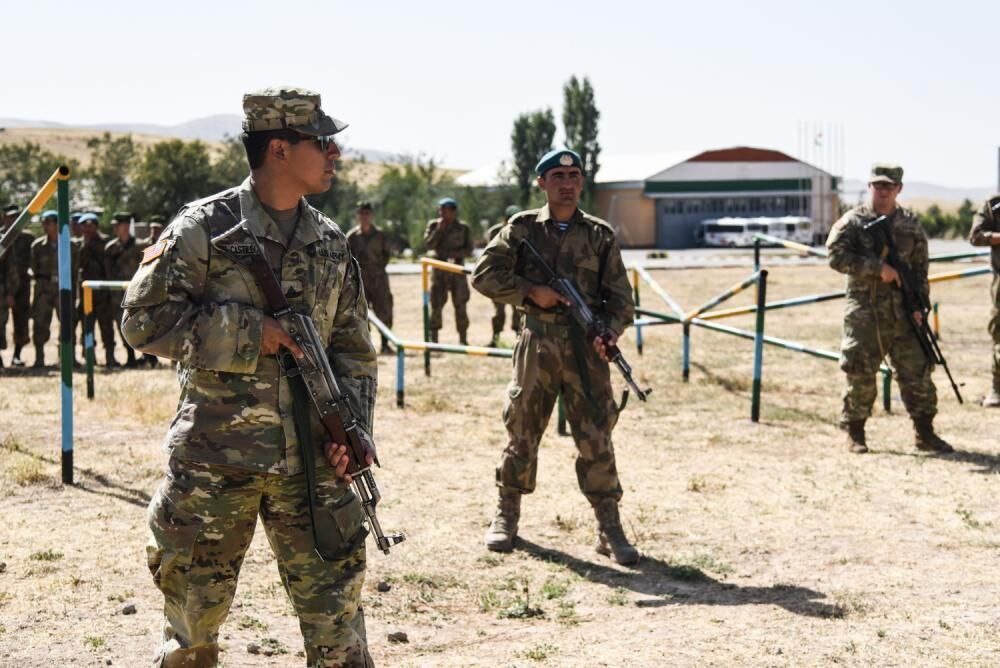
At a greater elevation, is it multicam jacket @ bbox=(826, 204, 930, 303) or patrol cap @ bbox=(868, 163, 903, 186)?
patrol cap @ bbox=(868, 163, 903, 186)

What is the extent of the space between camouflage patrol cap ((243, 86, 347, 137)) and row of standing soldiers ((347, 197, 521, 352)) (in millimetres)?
11025

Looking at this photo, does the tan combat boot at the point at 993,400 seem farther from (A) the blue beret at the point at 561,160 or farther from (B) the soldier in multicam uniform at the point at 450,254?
(B) the soldier in multicam uniform at the point at 450,254

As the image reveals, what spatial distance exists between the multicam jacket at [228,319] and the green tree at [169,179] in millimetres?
43385

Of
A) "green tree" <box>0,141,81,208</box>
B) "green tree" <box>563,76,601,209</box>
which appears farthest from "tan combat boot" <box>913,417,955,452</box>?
"green tree" <box>563,76,601,209</box>

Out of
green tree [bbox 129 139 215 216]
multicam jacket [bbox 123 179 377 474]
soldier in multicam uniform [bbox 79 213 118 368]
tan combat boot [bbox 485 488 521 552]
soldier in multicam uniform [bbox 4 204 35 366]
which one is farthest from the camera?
green tree [bbox 129 139 215 216]

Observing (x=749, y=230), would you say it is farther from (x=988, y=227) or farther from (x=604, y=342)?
(x=604, y=342)

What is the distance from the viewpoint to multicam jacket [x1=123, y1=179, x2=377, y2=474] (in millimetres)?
3414

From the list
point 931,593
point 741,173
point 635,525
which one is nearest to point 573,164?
point 635,525

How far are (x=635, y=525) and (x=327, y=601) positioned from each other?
3689 mm

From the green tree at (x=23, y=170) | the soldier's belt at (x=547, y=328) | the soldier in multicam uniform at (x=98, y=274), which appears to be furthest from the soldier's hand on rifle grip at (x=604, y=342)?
the green tree at (x=23, y=170)

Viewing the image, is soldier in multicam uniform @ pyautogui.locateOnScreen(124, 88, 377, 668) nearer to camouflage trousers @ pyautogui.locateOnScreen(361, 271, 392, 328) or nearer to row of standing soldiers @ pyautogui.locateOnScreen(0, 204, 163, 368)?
row of standing soldiers @ pyautogui.locateOnScreen(0, 204, 163, 368)

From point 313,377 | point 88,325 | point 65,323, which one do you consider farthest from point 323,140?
point 88,325

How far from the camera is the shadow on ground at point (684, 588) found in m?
5.59

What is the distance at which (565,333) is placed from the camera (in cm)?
629
